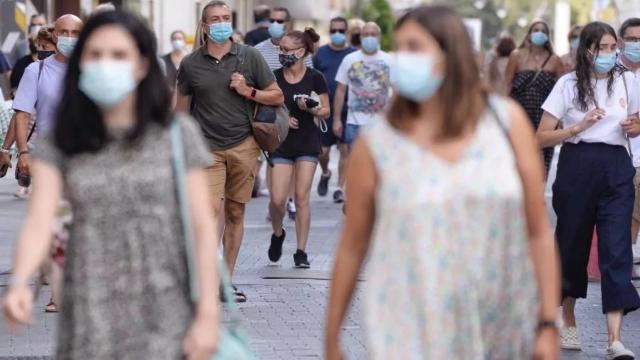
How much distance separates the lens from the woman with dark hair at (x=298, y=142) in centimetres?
1166

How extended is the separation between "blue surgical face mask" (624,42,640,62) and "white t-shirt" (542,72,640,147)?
54.0 inches

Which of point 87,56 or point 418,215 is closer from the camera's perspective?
point 418,215

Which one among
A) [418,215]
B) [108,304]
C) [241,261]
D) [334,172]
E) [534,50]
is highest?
[418,215]

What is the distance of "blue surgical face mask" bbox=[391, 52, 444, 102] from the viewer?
430 centimetres

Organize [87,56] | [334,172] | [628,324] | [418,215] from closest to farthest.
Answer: [418,215], [87,56], [628,324], [334,172]

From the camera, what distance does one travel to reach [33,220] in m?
4.42

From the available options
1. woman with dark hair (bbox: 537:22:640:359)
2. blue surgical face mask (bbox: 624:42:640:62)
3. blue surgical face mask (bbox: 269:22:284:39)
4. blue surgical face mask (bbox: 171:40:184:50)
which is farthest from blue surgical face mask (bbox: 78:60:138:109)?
blue surgical face mask (bbox: 171:40:184:50)

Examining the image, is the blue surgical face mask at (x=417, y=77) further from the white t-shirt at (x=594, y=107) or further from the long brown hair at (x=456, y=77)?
the white t-shirt at (x=594, y=107)

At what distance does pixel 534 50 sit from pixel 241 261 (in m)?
3.94

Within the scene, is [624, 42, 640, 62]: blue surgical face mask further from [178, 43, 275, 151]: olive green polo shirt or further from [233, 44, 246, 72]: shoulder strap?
[233, 44, 246, 72]: shoulder strap

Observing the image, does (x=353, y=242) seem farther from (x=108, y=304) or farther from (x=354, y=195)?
(x=108, y=304)

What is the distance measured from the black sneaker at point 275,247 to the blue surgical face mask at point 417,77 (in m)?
7.36

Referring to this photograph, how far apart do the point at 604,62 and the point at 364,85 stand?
7899 millimetres

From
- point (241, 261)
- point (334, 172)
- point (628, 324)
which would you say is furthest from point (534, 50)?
point (334, 172)
